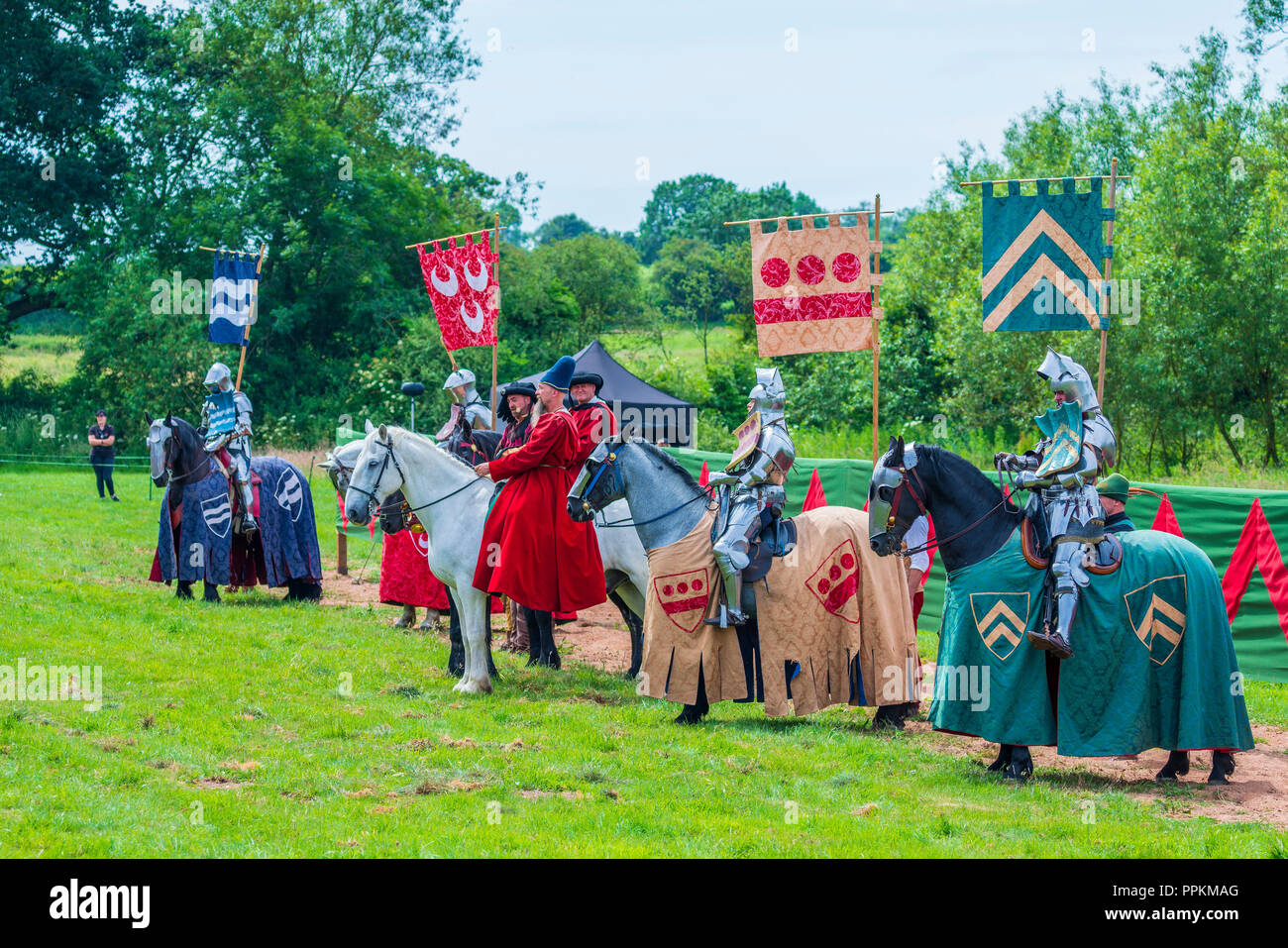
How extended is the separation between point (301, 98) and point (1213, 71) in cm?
2768

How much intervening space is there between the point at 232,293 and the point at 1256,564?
11839mm

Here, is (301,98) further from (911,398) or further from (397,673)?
(397,673)

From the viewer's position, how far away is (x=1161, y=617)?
23.4 feet

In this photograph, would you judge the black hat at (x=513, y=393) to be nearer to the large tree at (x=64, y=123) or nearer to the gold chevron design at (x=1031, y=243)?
the gold chevron design at (x=1031, y=243)

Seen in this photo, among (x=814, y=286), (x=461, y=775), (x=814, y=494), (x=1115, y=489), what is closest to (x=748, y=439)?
(x=1115, y=489)

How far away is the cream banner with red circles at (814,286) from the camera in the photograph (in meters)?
10.3

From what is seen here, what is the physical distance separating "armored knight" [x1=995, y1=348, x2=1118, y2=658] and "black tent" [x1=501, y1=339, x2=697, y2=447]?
12159 millimetres

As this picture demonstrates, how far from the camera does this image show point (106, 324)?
34812 millimetres

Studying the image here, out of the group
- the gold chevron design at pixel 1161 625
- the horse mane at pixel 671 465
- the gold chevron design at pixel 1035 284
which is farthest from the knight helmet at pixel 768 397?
the gold chevron design at pixel 1161 625

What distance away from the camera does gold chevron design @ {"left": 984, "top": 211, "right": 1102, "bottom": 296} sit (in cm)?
912

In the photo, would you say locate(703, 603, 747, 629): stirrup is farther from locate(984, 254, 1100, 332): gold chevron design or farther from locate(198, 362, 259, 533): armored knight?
locate(198, 362, 259, 533): armored knight

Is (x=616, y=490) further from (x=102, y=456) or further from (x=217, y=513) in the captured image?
(x=102, y=456)

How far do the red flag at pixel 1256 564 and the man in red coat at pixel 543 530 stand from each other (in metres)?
5.54

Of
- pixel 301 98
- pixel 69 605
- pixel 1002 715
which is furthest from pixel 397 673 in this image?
pixel 301 98
